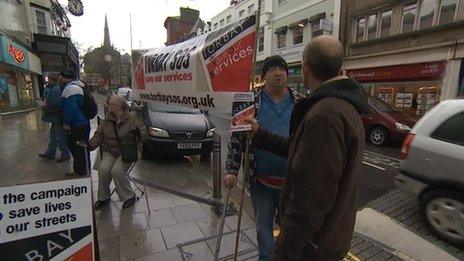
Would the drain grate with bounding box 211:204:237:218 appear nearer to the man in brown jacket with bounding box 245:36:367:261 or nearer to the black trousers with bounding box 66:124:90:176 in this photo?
the man in brown jacket with bounding box 245:36:367:261

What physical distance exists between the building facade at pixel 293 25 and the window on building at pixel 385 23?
2.50 m

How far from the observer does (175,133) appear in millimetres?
6152

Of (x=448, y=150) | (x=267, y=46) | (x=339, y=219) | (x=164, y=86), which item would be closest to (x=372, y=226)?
(x=448, y=150)

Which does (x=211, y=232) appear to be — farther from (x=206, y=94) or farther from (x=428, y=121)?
(x=428, y=121)

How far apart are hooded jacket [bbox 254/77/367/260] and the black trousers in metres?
4.62

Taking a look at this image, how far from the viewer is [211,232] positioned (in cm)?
344

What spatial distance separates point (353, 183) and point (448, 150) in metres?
2.81

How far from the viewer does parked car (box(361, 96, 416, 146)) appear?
866 cm

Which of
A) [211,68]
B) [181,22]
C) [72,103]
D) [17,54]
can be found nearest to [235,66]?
[211,68]

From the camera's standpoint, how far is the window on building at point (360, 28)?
15469mm

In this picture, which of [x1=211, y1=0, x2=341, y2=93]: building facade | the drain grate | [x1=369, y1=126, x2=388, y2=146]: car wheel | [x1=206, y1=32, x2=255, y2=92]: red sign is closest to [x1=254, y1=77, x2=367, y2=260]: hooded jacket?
[x1=206, y1=32, x2=255, y2=92]: red sign

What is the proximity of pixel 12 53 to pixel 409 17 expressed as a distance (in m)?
20.3

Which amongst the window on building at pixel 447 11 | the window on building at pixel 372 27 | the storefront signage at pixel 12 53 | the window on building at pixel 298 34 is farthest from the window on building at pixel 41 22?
the window on building at pixel 447 11

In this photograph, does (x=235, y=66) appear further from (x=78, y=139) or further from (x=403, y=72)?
(x=403, y=72)
